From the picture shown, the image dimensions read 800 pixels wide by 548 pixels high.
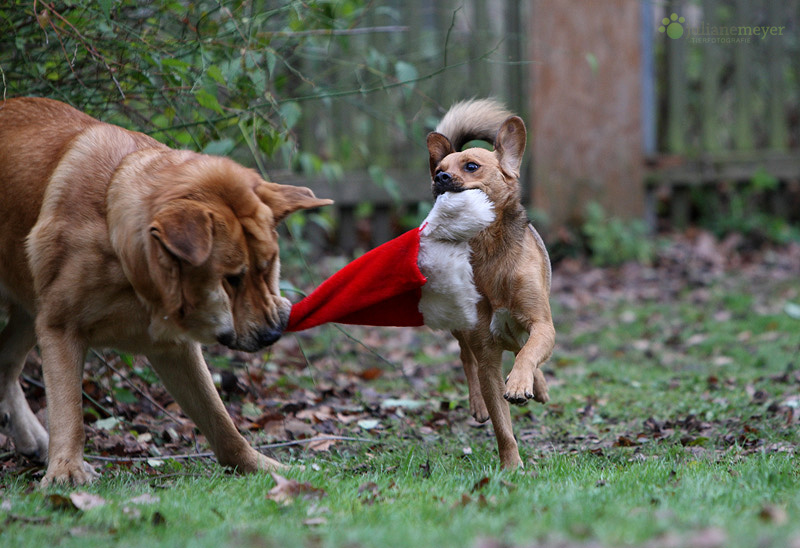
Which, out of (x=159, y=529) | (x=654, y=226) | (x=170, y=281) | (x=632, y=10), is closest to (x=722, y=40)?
(x=632, y=10)

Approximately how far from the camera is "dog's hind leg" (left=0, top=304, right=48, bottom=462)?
4266 mm

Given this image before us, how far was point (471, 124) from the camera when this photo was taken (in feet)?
13.6

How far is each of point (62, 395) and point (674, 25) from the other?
874cm

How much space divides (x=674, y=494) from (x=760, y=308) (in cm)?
530

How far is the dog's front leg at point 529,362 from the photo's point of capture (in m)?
3.39

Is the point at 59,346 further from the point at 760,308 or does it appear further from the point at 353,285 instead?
the point at 760,308

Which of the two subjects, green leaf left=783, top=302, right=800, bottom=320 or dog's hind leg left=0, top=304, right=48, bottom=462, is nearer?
dog's hind leg left=0, top=304, right=48, bottom=462

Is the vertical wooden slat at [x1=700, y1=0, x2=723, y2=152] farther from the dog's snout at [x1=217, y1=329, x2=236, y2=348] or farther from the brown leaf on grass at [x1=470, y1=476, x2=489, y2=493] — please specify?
the dog's snout at [x1=217, y1=329, x2=236, y2=348]

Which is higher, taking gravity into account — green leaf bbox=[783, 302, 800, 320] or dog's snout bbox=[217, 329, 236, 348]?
dog's snout bbox=[217, 329, 236, 348]

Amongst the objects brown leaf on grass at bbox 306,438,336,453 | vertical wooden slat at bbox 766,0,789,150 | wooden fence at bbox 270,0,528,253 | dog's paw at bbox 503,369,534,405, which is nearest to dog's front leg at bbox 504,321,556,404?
dog's paw at bbox 503,369,534,405

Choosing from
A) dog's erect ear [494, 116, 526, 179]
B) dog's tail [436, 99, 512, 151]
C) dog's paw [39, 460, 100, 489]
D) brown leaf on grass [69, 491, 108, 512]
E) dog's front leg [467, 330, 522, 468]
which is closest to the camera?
brown leaf on grass [69, 491, 108, 512]

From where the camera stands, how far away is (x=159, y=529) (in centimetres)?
276

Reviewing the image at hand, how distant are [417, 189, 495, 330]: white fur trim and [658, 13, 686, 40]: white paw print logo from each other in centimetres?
749

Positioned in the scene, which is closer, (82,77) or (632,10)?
(82,77)
